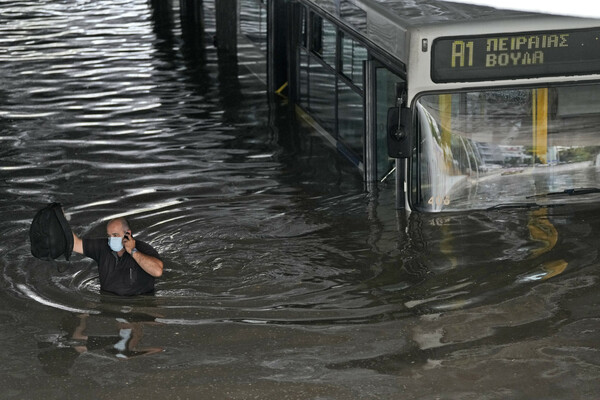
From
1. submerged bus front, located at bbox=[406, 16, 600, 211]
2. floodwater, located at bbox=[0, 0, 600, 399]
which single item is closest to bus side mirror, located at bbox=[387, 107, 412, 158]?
submerged bus front, located at bbox=[406, 16, 600, 211]

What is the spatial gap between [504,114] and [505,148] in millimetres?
337

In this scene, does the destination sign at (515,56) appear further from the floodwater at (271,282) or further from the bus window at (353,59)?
the bus window at (353,59)

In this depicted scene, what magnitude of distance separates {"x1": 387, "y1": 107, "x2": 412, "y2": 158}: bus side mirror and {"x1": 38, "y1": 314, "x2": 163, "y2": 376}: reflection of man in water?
2.67m

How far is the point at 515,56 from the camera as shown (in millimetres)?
10625

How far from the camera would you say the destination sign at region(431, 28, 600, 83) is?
10.6m

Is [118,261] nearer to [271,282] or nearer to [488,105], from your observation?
[271,282]

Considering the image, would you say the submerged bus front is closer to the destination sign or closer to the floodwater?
the destination sign

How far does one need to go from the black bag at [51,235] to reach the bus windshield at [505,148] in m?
3.30

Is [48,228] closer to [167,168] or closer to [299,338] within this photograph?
[299,338]

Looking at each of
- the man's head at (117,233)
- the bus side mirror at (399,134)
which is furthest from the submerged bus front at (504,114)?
the man's head at (117,233)

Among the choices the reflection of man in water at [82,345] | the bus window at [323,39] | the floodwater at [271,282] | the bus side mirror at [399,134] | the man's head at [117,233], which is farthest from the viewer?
the bus window at [323,39]

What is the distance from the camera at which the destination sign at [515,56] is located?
1055cm

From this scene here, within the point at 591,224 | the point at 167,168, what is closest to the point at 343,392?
the point at 591,224

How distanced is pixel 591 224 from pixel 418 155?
217cm
